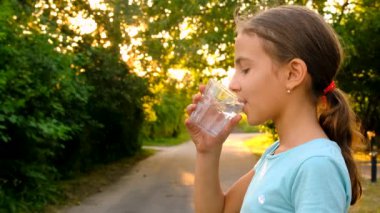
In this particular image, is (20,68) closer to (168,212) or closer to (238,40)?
(168,212)

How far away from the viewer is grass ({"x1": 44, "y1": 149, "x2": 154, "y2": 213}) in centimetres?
1151

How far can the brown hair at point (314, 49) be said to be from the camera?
1746 mm

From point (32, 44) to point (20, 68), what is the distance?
3.60ft

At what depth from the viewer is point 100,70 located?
17.0 metres

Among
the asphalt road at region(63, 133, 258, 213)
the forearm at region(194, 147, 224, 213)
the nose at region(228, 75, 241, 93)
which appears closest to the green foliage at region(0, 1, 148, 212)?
the asphalt road at region(63, 133, 258, 213)

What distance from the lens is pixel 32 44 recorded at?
9680 millimetres

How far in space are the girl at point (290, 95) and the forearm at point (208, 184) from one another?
0.81ft

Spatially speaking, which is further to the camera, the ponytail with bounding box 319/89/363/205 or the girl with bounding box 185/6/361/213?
the ponytail with bounding box 319/89/363/205

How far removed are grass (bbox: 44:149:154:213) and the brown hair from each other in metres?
8.64

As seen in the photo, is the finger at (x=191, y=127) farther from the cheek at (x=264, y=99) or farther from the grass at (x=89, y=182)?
the grass at (x=89, y=182)

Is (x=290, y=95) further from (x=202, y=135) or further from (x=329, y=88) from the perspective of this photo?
(x=202, y=135)

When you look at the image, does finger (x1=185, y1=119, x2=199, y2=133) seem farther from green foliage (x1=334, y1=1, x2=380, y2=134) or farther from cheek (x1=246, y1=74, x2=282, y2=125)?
green foliage (x1=334, y1=1, x2=380, y2=134)

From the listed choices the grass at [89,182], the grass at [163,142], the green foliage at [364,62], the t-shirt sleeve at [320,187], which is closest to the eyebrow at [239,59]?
the t-shirt sleeve at [320,187]

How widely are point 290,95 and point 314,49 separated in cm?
15
